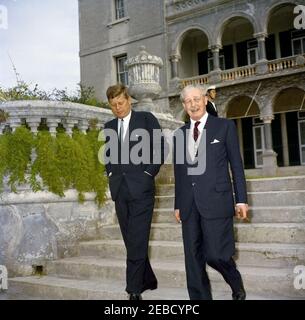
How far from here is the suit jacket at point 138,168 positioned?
12.0 feet

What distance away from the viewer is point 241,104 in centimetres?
2009

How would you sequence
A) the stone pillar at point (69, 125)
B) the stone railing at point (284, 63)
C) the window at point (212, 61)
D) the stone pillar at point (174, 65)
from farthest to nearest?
1. the window at point (212, 61)
2. the stone pillar at point (174, 65)
3. the stone railing at point (284, 63)
4. the stone pillar at point (69, 125)

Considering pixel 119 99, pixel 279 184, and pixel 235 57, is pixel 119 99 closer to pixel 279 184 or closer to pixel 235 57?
pixel 279 184

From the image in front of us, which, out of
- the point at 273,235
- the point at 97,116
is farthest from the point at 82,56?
the point at 273,235

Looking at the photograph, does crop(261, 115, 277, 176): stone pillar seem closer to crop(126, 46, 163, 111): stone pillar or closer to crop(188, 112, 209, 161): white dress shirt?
crop(126, 46, 163, 111): stone pillar

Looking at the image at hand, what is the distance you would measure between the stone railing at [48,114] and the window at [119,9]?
62.0 ft

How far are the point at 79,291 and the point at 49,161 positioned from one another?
1543 millimetres

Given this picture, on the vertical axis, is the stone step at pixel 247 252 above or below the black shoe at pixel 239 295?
above

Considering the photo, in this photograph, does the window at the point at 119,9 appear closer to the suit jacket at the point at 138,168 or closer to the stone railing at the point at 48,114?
the stone railing at the point at 48,114

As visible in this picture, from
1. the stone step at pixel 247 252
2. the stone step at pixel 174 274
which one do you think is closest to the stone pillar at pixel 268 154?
the stone step at pixel 247 252

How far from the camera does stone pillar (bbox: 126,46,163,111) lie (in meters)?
6.61

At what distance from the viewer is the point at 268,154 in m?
18.2

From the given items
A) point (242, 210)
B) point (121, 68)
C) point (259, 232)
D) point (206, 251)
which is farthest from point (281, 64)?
point (206, 251)

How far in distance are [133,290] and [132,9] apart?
67.2ft
